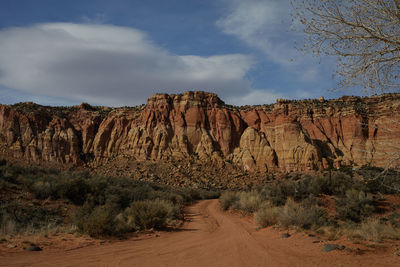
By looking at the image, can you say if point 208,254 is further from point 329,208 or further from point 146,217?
point 329,208

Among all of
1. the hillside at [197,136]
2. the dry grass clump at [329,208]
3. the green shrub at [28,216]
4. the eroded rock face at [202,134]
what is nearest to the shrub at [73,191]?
the green shrub at [28,216]

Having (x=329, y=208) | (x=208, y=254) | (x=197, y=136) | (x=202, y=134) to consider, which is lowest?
(x=329, y=208)

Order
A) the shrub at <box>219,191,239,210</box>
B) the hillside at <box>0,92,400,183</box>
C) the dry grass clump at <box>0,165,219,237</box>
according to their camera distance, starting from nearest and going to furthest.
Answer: the dry grass clump at <box>0,165,219,237</box> < the shrub at <box>219,191,239,210</box> < the hillside at <box>0,92,400,183</box>

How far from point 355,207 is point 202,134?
42559 millimetres

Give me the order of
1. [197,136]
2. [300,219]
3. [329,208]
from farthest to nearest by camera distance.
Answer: [197,136] < [329,208] < [300,219]

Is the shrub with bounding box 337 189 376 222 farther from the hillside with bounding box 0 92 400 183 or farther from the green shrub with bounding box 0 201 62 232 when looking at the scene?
the hillside with bounding box 0 92 400 183

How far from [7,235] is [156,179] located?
36.5 metres

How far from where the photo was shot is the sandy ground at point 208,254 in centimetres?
601

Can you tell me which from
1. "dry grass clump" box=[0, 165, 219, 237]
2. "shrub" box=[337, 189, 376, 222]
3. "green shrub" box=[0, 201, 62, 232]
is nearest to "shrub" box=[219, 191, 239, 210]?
"dry grass clump" box=[0, 165, 219, 237]

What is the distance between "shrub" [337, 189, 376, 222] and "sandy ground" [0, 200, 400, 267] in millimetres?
7202

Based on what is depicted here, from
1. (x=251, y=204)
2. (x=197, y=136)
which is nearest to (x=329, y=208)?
(x=251, y=204)

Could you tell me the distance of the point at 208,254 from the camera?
691 cm

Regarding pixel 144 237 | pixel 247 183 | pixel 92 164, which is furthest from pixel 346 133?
pixel 144 237

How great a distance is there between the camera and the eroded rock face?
51.2 meters
